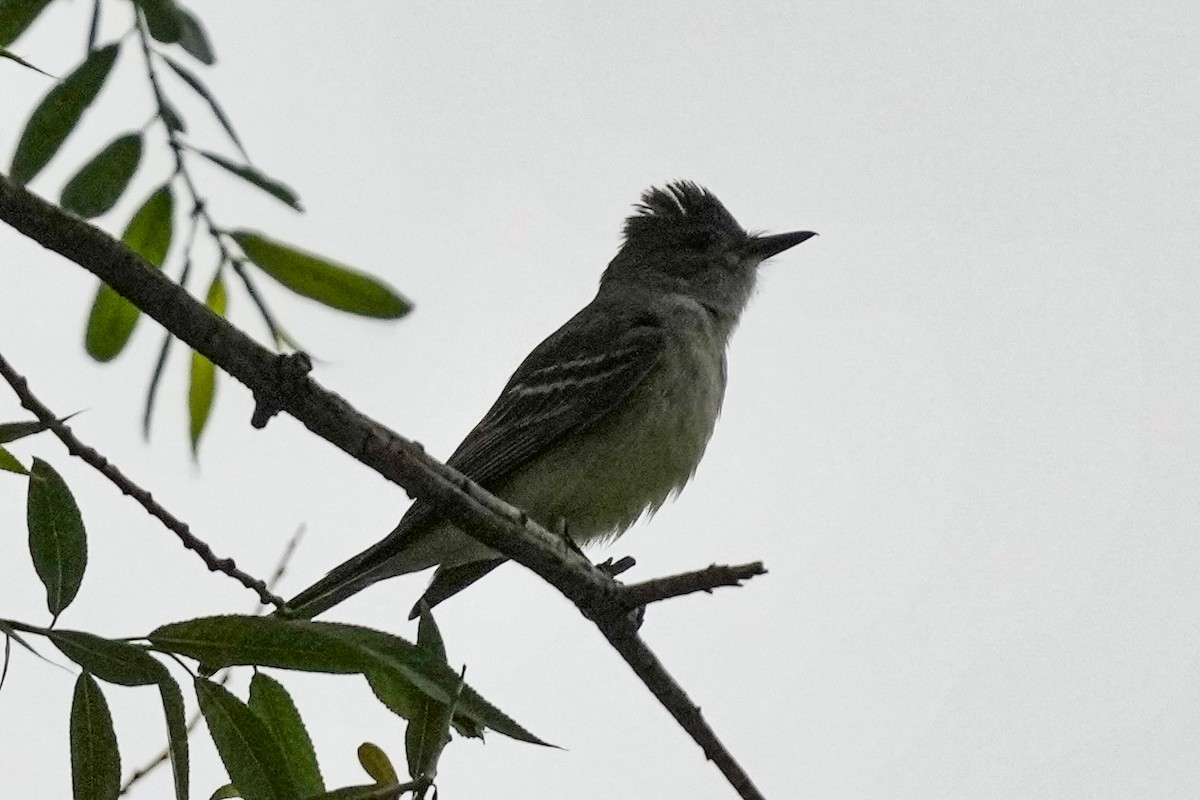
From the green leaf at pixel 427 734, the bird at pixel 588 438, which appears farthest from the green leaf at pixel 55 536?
the bird at pixel 588 438

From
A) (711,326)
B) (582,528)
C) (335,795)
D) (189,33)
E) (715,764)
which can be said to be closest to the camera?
(335,795)

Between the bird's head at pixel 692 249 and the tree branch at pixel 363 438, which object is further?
the bird's head at pixel 692 249

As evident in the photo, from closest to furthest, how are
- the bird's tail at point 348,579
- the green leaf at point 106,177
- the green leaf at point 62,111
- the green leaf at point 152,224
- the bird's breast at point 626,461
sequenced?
the green leaf at point 62,111 → the green leaf at point 106,177 → the green leaf at point 152,224 → the bird's tail at point 348,579 → the bird's breast at point 626,461

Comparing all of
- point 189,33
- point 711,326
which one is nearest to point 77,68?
point 189,33

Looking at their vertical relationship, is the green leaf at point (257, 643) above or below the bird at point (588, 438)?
below

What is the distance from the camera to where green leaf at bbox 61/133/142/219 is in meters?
3.16

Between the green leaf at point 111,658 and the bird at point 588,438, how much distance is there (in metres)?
2.94

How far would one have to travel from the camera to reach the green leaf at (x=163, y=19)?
2869mm

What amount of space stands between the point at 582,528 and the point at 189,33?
12.0ft

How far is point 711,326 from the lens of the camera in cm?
718

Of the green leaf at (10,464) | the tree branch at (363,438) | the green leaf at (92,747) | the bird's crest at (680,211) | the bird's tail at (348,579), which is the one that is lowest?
the green leaf at (92,747)

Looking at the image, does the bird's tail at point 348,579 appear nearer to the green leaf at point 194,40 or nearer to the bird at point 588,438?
the bird at point 588,438

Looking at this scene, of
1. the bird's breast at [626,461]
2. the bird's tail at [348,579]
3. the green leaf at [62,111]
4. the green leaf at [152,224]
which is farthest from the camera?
the bird's breast at [626,461]

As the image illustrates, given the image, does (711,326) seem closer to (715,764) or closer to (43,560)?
(715,764)
